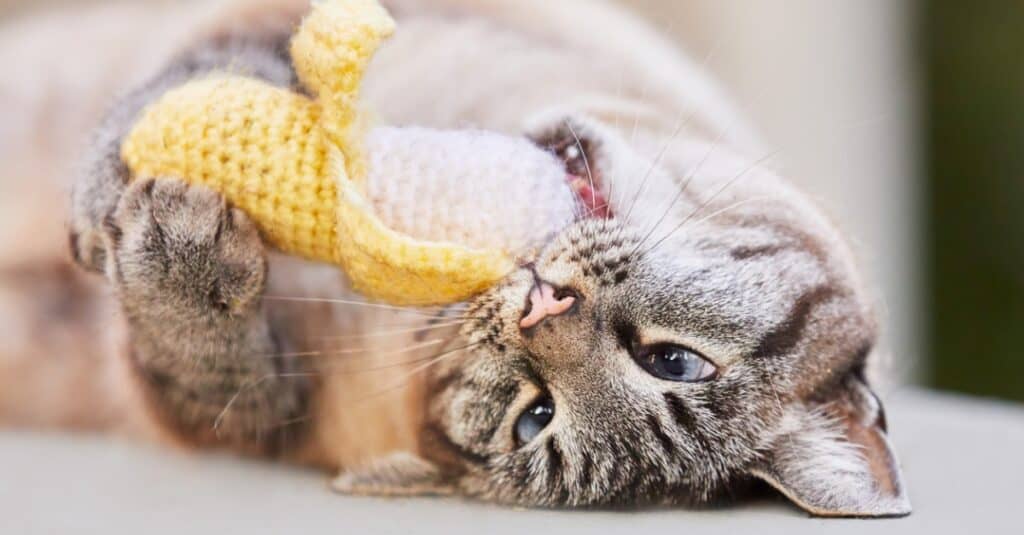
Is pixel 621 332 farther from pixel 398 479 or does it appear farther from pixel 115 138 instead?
pixel 115 138

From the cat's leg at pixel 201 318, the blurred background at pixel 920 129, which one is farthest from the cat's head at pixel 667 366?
the blurred background at pixel 920 129

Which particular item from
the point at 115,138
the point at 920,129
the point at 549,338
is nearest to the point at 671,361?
the point at 549,338

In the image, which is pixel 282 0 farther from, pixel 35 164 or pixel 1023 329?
pixel 1023 329

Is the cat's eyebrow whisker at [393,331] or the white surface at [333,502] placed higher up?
the cat's eyebrow whisker at [393,331]

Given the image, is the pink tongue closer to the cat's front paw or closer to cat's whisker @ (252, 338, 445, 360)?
cat's whisker @ (252, 338, 445, 360)

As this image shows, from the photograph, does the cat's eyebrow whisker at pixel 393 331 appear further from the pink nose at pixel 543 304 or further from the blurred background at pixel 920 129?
the blurred background at pixel 920 129

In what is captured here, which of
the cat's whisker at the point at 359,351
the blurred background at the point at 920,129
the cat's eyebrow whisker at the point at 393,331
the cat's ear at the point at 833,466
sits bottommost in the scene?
the cat's ear at the point at 833,466

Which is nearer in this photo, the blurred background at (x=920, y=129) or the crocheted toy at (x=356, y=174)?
the crocheted toy at (x=356, y=174)
